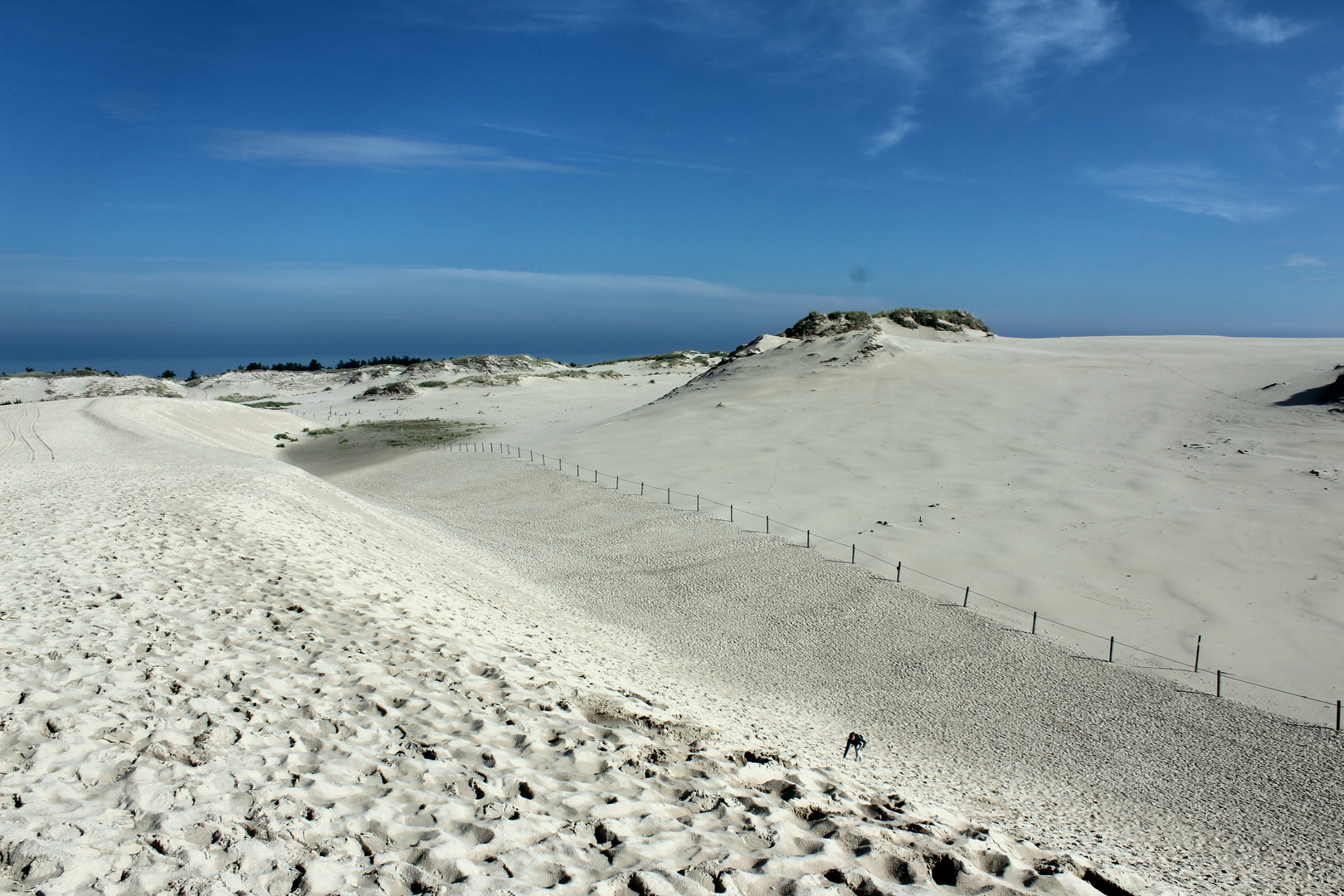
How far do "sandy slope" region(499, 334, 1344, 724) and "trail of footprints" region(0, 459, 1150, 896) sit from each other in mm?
7782

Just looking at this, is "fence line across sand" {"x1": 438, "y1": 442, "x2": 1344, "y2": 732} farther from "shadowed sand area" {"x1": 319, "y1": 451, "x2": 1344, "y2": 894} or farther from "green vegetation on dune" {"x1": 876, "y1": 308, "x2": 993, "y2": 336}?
"green vegetation on dune" {"x1": 876, "y1": 308, "x2": 993, "y2": 336}

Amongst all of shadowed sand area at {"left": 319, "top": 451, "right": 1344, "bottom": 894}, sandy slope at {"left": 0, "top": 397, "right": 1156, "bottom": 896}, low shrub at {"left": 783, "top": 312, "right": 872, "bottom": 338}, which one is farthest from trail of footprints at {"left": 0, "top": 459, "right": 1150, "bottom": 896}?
low shrub at {"left": 783, "top": 312, "right": 872, "bottom": 338}

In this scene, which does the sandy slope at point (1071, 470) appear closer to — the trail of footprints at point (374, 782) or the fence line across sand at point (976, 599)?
the fence line across sand at point (976, 599)

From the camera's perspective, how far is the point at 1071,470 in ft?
68.1

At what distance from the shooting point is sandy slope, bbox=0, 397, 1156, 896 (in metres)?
4.55

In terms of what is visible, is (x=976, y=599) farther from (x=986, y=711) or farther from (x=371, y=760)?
(x=371, y=760)

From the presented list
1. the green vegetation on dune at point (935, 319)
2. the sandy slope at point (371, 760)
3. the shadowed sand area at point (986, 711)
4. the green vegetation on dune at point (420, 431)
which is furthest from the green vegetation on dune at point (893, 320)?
the sandy slope at point (371, 760)

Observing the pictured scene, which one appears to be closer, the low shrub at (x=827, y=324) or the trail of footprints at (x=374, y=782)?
the trail of footprints at (x=374, y=782)

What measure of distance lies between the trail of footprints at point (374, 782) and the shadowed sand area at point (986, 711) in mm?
2009

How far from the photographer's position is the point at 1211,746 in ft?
28.0

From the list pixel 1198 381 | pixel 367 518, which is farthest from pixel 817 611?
pixel 1198 381

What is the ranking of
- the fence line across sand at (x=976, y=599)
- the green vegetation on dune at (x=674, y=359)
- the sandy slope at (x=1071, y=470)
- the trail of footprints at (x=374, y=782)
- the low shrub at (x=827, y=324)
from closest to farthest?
the trail of footprints at (x=374, y=782) < the fence line across sand at (x=976, y=599) < the sandy slope at (x=1071, y=470) < the low shrub at (x=827, y=324) < the green vegetation on dune at (x=674, y=359)

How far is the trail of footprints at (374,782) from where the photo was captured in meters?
4.49

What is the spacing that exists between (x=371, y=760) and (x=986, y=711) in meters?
7.94
